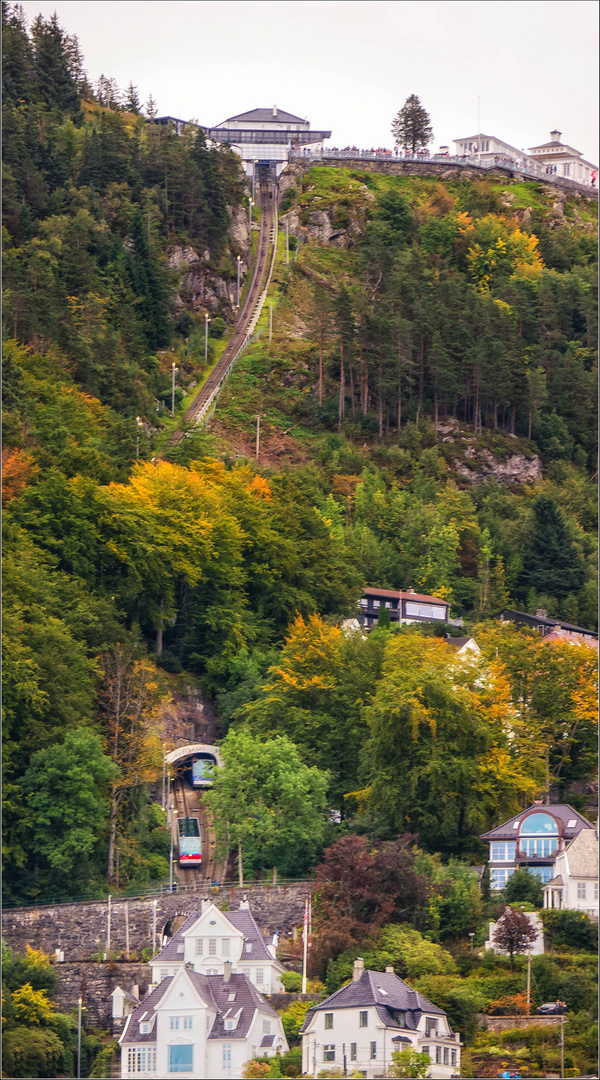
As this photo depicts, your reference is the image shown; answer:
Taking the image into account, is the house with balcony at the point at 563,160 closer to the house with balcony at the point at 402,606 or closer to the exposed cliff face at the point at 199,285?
the exposed cliff face at the point at 199,285

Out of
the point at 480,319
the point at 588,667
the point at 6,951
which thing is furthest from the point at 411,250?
the point at 6,951

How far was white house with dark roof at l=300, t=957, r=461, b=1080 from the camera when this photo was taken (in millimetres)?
62406

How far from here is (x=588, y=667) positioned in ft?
280

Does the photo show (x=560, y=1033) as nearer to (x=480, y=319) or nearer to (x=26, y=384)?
(x=26, y=384)

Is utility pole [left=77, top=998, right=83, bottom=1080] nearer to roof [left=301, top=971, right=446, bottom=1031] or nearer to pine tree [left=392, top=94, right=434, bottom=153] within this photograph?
roof [left=301, top=971, right=446, bottom=1031]

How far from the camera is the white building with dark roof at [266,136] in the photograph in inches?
6619

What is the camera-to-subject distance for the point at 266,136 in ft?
558

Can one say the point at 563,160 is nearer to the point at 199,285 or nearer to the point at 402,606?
the point at 199,285

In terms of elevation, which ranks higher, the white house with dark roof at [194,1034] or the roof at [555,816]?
the roof at [555,816]

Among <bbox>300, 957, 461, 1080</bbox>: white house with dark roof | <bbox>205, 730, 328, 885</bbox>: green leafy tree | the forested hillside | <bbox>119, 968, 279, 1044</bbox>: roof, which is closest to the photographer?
<bbox>300, 957, 461, 1080</bbox>: white house with dark roof

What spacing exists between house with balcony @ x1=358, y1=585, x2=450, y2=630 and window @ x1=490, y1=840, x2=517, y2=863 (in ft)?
95.7

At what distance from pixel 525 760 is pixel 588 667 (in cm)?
734

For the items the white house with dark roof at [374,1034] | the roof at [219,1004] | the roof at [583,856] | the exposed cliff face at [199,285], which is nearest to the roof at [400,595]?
the roof at [583,856]

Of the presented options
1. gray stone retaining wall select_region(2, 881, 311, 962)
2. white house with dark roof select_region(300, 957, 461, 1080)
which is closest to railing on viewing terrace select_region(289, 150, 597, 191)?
gray stone retaining wall select_region(2, 881, 311, 962)
